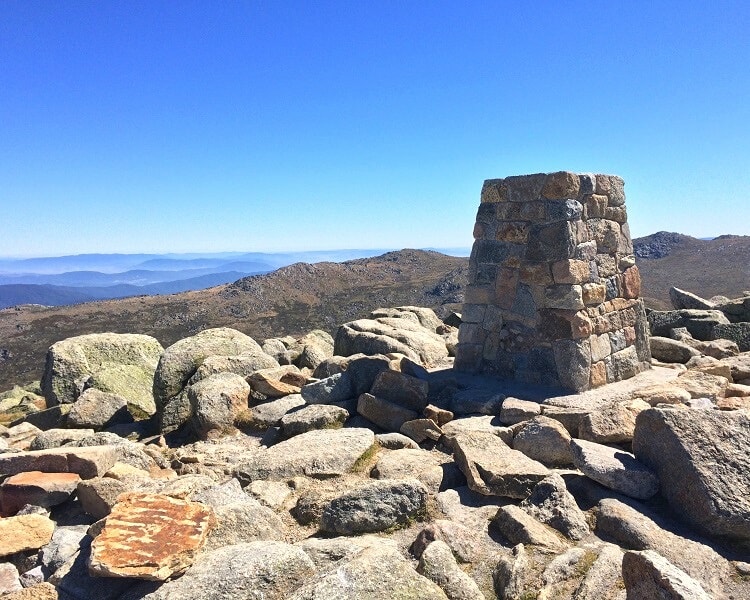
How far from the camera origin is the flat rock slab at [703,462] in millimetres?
4762

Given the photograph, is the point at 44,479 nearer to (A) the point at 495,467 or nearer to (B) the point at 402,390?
(B) the point at 402,390

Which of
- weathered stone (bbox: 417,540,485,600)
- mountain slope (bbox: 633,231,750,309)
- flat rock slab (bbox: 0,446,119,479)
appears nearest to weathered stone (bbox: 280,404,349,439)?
flat rock slab (bbox: 0,446,119,479)

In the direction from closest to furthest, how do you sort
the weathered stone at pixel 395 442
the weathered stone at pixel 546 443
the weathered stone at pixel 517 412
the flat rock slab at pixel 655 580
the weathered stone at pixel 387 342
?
the flat rock slab at pixel 655 580 → the weathered stone at pixel 546 443 → the weathered stone at pixel 395 442 → the weathered stone at pixel 517 412 → the weathered stone at pixel 387 342

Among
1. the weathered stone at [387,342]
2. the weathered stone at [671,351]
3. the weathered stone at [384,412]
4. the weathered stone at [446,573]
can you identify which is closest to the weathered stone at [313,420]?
the weathered stone at [384,412]

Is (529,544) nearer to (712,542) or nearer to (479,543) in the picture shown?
(479,543)

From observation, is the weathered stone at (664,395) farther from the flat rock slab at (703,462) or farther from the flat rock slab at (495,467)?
the flat rock slab at (495,467)

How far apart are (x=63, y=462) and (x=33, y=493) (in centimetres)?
50

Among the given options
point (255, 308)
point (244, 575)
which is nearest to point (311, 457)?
point (244, 575)

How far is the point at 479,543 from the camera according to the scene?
4.71 m

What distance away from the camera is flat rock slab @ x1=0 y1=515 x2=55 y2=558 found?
185 inches

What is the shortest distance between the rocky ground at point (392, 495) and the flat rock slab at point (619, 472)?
0.06 ft

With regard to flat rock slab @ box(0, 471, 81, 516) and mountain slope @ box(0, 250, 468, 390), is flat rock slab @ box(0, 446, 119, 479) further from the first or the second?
mountain slope @ box(0, 250, 468, 390)

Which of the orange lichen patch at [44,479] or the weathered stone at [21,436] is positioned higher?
the orange lichen patch at [44,479]

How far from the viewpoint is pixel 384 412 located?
26.0ft
